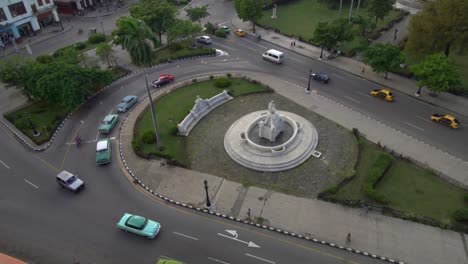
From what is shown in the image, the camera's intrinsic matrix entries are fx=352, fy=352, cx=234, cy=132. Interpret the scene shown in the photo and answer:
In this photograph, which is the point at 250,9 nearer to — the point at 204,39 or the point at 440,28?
the point at 204,39

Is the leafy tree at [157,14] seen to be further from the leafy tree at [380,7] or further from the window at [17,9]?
the leafy tree at [380,7]

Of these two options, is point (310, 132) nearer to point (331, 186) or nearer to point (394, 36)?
point (331, 186)

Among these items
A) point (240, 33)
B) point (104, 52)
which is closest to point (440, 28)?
point (240, 33)

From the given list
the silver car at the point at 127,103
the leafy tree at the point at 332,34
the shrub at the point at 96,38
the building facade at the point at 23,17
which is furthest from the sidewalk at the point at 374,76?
the building facade at the point at 23,17

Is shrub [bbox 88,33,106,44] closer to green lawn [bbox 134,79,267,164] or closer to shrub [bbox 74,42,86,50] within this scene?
shrub [bbox 74,42,86,50]

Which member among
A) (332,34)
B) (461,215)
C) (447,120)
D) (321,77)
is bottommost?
(461,215)

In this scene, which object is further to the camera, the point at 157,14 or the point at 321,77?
the point at 157,14

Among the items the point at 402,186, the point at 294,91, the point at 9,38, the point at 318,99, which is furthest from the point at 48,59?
the point at 402,186

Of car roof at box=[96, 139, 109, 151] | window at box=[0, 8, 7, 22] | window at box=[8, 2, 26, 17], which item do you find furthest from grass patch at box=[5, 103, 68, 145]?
window at box=[8, 2, 26, 17]
